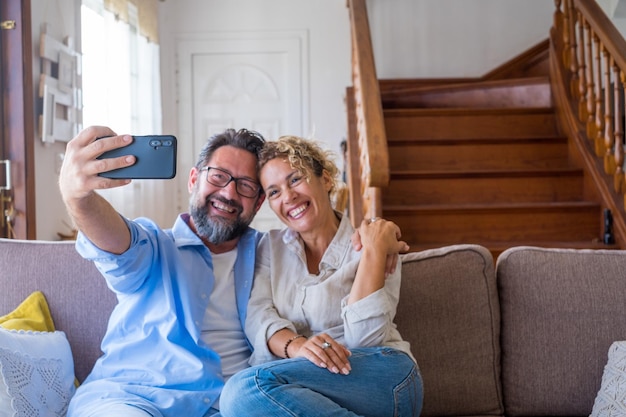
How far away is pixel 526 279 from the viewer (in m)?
1.83

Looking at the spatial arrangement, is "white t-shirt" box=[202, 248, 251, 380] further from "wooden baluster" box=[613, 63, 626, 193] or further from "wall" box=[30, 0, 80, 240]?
"wooden baluster" box=[613, 63, 626, 193]

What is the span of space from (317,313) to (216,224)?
0.35 m

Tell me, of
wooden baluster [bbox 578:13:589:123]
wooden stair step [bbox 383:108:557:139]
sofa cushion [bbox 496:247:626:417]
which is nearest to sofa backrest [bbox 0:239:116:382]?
sofa cushion [bbox 496:247:626:417]

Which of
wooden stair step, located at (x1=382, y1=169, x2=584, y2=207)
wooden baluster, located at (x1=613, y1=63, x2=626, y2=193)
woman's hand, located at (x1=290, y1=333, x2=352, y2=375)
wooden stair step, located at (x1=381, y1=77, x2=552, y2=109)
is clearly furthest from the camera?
wooden stair step, located at (x1=381, y1=77, x2=552, y2=109)

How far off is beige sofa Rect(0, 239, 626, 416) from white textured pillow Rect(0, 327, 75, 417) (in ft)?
0.47

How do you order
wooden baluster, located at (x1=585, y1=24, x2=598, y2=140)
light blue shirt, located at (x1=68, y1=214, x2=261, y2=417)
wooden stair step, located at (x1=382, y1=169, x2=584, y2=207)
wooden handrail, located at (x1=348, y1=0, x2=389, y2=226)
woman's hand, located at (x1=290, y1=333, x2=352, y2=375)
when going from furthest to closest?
1. wooden stair step, located at (x1=382, y1=169, x2=584, y2=207)
2. wooden baluster, located at (x1=585, y1=24, x2=598, y2=140)
3. wooden handrail, located at (x1=348, y1=0, x2=389, y2=226)
4. light blue shirt, located at (x1=68, y1=214, x2=261, y2=417)
5. woman's hand, located at (x1=290, y1=333, x2=352, y2=375)

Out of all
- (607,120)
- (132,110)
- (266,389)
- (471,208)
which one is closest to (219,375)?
(266,389)

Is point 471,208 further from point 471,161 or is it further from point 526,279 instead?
point 526,279

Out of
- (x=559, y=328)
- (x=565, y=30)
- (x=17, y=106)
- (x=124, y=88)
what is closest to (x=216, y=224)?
(x=559, y=328)

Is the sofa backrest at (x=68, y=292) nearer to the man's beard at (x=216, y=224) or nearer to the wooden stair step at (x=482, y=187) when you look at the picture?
the man's beard at (x=216, y=224)

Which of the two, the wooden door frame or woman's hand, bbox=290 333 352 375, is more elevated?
the wooden door frame

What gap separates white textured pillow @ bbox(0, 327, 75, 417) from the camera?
1.49 metres

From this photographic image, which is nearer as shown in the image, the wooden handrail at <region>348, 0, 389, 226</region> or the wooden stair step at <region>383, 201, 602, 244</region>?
the wooden handrail at <region>348, 0, 389, 226</region>

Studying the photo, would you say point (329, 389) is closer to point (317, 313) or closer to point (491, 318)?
point (317, 313)
